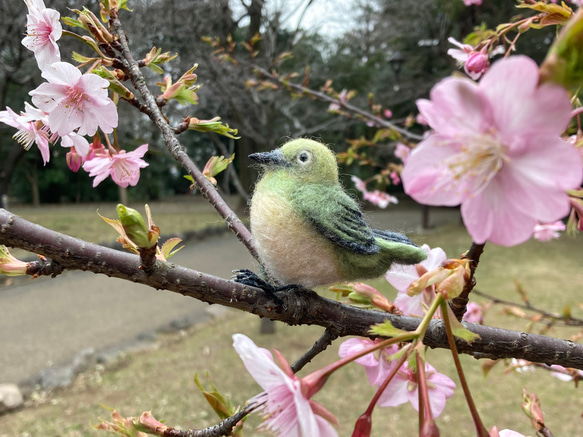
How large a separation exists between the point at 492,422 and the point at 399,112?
17.9 feet

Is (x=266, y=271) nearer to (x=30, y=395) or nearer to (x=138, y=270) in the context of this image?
(x=138, y=270)

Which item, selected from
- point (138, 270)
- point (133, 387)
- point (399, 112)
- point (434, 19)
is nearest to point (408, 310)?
point (138, 270)

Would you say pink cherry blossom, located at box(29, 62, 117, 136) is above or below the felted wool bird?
above

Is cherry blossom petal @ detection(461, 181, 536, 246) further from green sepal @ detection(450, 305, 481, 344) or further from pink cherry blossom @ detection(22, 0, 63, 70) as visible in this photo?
pink cherry blossom @ detection(22, 0, 63, 70)

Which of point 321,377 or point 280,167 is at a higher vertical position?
point 280,167

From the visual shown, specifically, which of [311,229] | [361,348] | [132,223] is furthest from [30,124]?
[361,348]

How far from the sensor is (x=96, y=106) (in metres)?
0.48

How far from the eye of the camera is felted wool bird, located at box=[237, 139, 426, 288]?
0.43 meters

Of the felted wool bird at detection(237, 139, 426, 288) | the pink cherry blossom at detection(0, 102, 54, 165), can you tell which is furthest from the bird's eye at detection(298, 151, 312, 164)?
the pink cherry blossom at detection(0, 102, 54, 165)

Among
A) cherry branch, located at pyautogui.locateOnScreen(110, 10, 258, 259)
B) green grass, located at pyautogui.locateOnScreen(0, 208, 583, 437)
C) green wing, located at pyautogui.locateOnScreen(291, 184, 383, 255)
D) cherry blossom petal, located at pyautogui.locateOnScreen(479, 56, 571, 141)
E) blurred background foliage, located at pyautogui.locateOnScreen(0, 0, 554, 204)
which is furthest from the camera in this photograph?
blurred background foliage, located at pyautogui.locateOnScreen(0, 0, 554, 204)

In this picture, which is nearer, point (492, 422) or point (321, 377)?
point (321, 377)

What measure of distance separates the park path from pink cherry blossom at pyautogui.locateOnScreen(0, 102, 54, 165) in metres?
1.81

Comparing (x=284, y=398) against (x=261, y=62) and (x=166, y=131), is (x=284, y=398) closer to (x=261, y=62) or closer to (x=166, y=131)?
(x=166, y=131)

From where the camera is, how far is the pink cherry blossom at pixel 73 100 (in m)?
0.45
